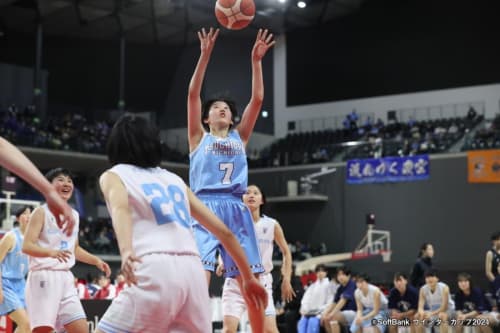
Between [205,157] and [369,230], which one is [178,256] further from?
[369,230]

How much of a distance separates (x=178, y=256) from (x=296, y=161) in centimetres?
2706

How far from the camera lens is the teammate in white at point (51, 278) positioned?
229 inches

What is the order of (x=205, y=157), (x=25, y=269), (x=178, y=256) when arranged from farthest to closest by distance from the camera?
(x=25, y=269) → (x=205, y=157) → (x=178, y=256)

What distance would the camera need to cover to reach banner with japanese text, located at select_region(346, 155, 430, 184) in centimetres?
2634

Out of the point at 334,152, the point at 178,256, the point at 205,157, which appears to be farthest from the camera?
the point at 334,152

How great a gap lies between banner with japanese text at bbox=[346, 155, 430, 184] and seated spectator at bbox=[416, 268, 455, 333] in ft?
47.9

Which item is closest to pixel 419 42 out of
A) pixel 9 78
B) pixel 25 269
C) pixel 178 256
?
pixel 9 78

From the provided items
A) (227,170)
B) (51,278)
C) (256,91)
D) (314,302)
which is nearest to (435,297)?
(314,302)

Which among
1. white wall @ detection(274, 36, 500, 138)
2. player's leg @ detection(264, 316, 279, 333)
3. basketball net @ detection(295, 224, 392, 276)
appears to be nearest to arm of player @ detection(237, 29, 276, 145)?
player's leg @ detection(264, 316, 279, 333)

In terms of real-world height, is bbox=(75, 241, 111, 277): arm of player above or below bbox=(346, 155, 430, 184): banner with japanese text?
below

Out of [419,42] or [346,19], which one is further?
[346,19]

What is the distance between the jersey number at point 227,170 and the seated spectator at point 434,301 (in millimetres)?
6810

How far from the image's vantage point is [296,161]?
3012 cm

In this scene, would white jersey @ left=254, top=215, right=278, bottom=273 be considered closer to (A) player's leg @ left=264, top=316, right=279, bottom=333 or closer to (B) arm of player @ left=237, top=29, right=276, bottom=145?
(A) player's leg @ left=264, top=316, right=279, bottom=333
